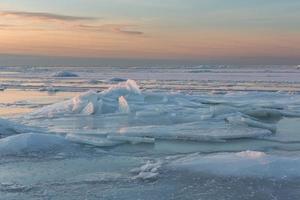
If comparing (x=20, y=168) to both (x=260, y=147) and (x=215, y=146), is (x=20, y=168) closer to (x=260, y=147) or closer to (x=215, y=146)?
(x=215, y=146)

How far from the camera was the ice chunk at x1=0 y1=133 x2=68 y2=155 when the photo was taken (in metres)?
8.75

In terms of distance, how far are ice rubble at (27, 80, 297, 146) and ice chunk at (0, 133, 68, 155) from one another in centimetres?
56

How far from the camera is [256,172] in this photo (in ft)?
23.0

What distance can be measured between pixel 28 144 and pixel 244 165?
4013 millimetres

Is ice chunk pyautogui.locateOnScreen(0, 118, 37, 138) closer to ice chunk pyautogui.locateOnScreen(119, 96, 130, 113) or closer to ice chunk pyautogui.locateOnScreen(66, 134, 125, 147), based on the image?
ice chunk pyautogui.locateOnScreen(66, 134, 125, 147)

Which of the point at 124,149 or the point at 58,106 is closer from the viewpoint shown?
the point at 124,149

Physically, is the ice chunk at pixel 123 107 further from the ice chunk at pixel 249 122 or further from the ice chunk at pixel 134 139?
the ice chunk at pixel 134 139

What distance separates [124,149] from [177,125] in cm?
324

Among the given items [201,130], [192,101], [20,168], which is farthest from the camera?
[192,101]

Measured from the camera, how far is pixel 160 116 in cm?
1396

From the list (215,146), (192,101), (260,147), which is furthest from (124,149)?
(192,101)

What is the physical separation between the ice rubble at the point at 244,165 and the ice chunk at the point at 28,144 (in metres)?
2.58

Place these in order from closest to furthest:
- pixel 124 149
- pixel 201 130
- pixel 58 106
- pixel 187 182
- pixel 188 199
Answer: pixel 188 199 < pixel 187 182 < pixel 124 149 < pixel 201 130 < pixel 58 106

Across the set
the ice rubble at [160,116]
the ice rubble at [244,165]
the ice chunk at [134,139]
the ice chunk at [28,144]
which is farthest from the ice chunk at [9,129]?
the ice rubble at [244,165]
